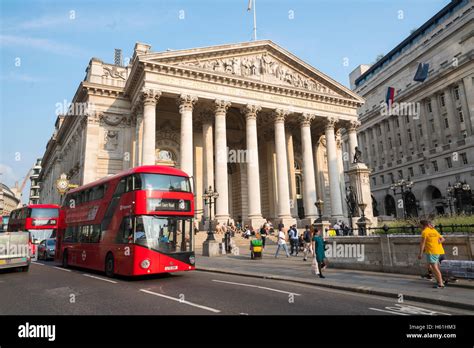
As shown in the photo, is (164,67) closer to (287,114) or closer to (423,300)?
(287,114)

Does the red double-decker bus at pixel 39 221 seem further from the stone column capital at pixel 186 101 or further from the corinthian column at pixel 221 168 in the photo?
the stone column capital at pixel 186 101

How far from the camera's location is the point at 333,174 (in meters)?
36.9

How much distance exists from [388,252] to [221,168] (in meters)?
19.5

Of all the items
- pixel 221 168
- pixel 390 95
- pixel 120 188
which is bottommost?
pixel 120 188

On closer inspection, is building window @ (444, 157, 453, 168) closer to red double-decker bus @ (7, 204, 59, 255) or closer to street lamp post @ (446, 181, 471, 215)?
street lamp post @ (446, 181, 471, 215)

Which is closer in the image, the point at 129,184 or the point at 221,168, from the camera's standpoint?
the point at 129,184

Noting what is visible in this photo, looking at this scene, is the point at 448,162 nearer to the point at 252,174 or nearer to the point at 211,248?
the point at 252,174

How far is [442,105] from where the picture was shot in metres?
51.2

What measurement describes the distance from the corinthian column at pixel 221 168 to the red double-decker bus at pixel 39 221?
14.2 m

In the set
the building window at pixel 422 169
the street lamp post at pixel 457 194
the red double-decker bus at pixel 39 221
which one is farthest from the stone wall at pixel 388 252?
the building window at pixel 422 169

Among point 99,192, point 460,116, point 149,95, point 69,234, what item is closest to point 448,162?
point 460,116

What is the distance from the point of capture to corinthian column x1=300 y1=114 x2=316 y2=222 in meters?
34.3
